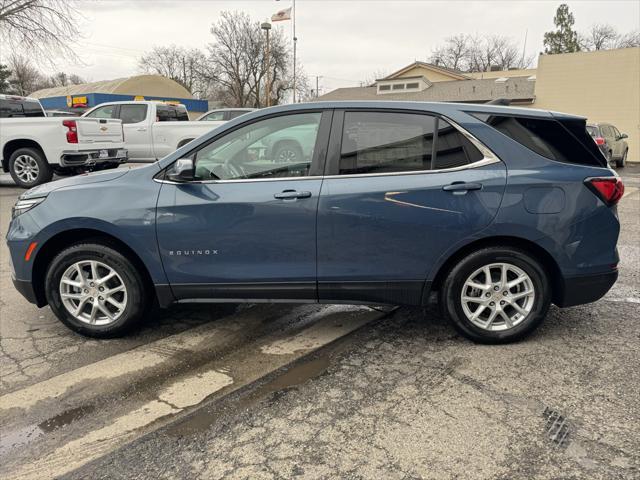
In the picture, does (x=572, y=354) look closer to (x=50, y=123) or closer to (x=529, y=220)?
(x=529, y=220)

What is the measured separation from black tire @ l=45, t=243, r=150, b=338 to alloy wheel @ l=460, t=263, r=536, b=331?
238 cm

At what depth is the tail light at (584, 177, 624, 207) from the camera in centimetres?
328

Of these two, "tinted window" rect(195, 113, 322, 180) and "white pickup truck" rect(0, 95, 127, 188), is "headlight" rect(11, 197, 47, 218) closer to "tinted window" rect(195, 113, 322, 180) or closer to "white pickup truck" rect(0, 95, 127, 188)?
"tinted window" rect(195, 113, 322, 180)

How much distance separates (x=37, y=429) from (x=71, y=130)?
8924 mm

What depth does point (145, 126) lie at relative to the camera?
41.1 feet

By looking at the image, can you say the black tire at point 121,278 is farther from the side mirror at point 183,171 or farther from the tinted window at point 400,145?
the tinted window at point 400,145

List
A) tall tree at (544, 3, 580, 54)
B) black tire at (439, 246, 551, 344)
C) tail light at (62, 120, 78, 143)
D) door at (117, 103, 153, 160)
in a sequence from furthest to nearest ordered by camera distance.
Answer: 1. tall tree at (544, 3, 580, 54)
2. door at (117, 103, 153, 160)
3. tail light at (62, 120, 78, 143)
4. black tire at (439, 246, 551, 344)

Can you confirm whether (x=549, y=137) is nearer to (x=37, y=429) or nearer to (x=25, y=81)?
(x=37, y=429)

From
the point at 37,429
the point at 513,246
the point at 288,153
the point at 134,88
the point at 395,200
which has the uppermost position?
the point at 134,88

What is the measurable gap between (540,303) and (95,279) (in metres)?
3.24

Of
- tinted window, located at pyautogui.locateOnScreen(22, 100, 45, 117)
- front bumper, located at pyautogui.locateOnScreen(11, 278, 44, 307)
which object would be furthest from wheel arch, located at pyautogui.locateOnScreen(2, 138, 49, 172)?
front bumper, located at pyautogui.locateOnScreen(11, 278, 44, 307)

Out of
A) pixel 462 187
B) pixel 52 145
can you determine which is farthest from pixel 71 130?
pixel 462 187

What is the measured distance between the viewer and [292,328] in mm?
3877

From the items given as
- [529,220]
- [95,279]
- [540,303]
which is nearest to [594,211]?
[529,220]
